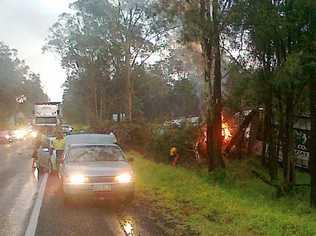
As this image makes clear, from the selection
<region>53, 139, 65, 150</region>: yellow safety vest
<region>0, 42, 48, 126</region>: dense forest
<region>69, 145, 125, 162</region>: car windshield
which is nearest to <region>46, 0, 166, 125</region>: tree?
<region>53, 139, 65, 150</region>: yellow safety vest

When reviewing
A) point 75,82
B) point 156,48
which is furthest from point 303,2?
point 75,82

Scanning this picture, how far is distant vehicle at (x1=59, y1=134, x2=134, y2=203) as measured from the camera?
12312mm

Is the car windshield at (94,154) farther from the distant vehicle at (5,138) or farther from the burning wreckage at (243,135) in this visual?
the distant vehicle at (5,138)

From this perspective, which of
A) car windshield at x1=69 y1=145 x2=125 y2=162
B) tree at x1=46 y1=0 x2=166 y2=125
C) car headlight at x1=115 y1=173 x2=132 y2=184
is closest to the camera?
car headlight at x1=115 y1=173 x2=132 y2=184

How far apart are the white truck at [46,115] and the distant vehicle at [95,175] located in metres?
34.8

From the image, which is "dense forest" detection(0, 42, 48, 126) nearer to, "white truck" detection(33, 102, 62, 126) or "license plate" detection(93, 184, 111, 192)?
"white truck" detection(33, 102, 62, 126)

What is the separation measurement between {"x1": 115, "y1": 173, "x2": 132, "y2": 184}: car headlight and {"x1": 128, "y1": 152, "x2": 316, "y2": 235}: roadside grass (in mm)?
856

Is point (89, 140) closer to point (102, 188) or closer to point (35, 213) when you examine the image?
point (102, 188)

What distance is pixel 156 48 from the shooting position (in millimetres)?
39281

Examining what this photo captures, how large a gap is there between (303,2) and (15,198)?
8.59 metres

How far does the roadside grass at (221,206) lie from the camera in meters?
9.53

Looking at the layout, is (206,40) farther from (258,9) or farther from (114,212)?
(114,212)

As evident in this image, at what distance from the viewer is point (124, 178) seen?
12.6 meters

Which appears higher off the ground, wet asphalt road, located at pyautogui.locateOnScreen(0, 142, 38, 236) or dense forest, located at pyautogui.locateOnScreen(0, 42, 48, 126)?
dense forest, located at pyautogui.locateOnScreen(0, 42, 48, 126)
